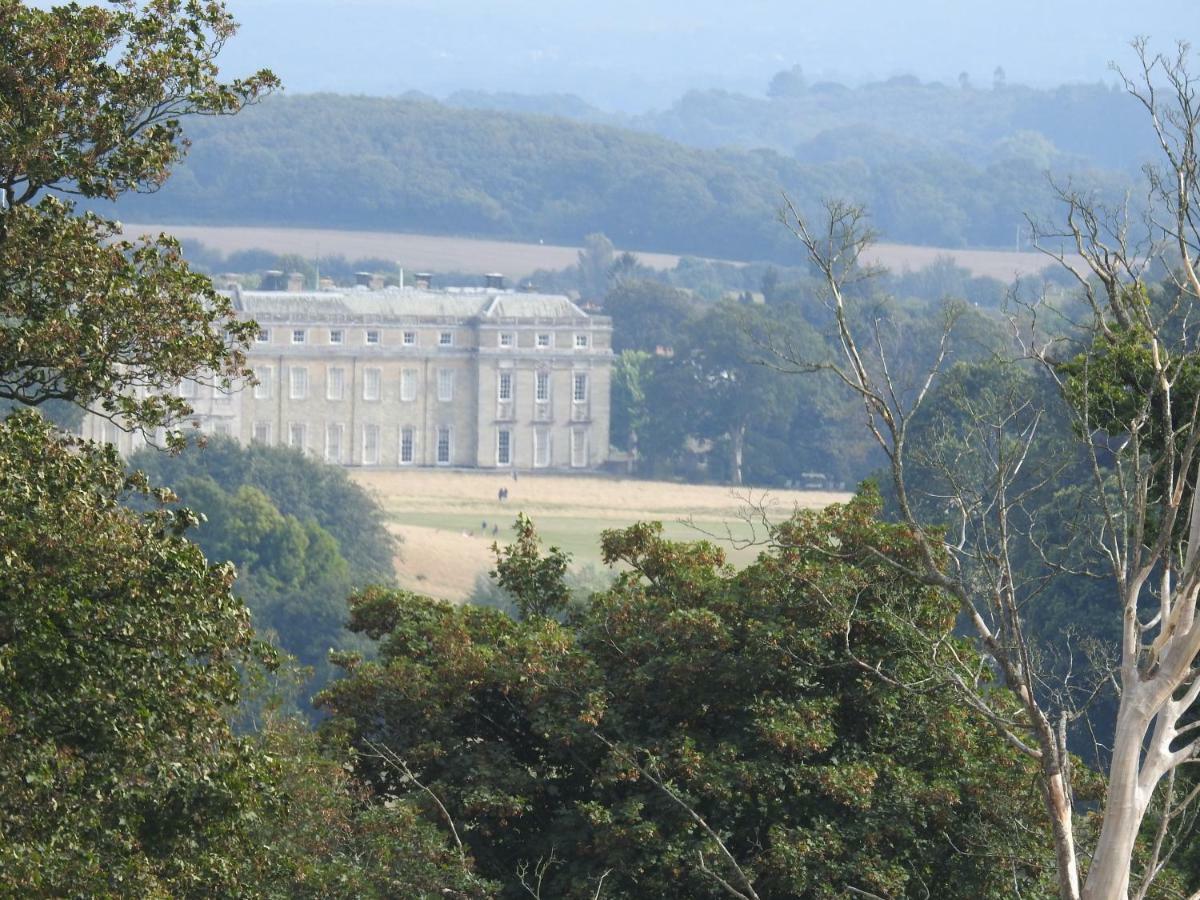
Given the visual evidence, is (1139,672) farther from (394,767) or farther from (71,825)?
(394,767)

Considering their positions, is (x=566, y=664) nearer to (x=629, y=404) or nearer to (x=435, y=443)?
(x=435, y=443)

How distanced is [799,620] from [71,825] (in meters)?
8.85

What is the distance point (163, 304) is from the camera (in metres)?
16.4

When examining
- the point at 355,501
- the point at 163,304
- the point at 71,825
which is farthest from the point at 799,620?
the point at 355,501

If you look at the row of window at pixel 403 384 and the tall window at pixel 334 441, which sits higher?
the row of window at pixel 403 384

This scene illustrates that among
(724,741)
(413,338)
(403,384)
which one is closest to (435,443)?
(403,384)

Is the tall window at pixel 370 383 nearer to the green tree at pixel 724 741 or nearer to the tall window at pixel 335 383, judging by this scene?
the tall window at pixel 335 383

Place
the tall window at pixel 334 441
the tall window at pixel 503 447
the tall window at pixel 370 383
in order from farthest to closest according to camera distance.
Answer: the tall window at pixel 503 447, the tall window at pixel 370 383, the tall window at pixel 334 441

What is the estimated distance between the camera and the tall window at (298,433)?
Result: 5285 inches

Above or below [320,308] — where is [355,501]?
below

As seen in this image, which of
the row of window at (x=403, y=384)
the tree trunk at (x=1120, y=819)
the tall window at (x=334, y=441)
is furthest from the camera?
the row of window at (x=403, y=384)

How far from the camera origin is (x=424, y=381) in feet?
453

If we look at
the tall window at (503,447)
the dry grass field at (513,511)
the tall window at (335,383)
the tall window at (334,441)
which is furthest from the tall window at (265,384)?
the tall window at (503,447)

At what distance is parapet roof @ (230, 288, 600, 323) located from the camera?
5251 inches
